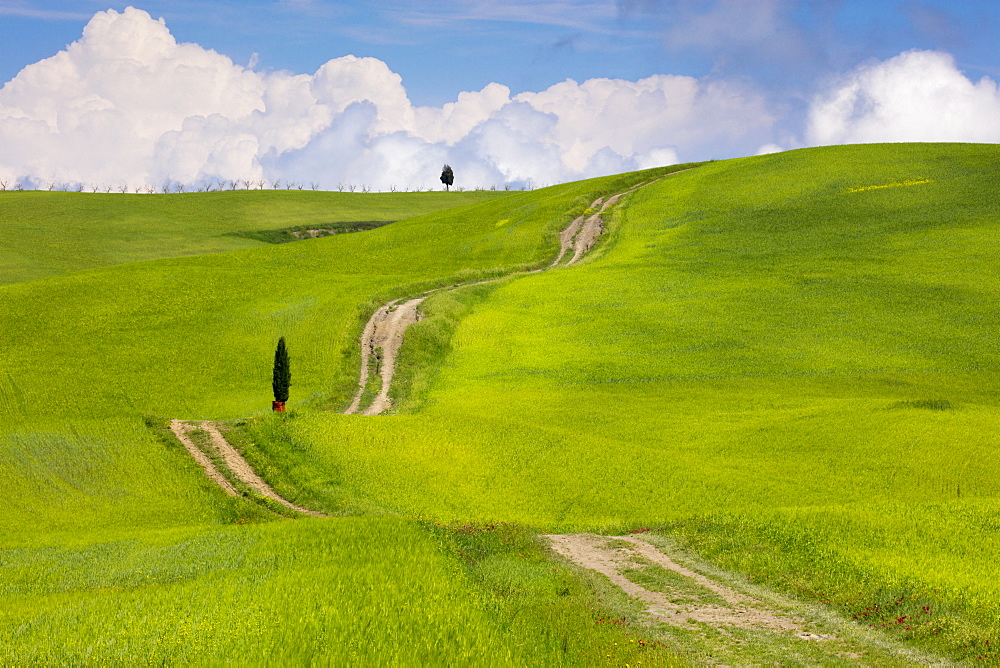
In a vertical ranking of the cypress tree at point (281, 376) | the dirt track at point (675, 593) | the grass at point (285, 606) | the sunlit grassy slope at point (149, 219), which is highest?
the sunlit grassy slope at point (149, 219)

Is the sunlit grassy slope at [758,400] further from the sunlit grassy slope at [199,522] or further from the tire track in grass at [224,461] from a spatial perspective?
the sunlit grassy slope at [199,522]

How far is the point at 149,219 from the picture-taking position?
445ft

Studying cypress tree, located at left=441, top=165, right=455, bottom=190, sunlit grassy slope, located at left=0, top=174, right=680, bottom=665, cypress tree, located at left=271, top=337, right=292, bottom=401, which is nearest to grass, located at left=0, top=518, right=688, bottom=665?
sunlit grassy slope, located at left=0, top=174, right=680, bottom=665

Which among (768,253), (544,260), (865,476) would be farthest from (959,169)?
(865,476)

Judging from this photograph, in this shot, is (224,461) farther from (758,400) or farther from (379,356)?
(758,400)

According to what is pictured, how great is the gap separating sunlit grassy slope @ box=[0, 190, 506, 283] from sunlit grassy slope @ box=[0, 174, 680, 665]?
40.3 meters

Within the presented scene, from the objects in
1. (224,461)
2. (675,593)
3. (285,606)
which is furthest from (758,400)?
(285,606)

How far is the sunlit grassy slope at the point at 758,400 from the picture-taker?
71.1ft

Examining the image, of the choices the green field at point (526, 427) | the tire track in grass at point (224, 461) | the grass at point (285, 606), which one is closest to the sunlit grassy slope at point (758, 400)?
the green field at point (526, 427)

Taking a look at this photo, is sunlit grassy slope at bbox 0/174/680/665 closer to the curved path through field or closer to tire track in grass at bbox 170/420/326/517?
tire track in grass at bbox 170/420/326/517

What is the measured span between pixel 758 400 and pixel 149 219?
4657 inches

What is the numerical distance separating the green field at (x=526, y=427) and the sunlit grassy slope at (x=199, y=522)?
12 cm

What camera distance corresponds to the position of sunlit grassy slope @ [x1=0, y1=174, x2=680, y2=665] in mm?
12531

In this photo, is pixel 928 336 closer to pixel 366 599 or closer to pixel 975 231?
pixel 975 231
